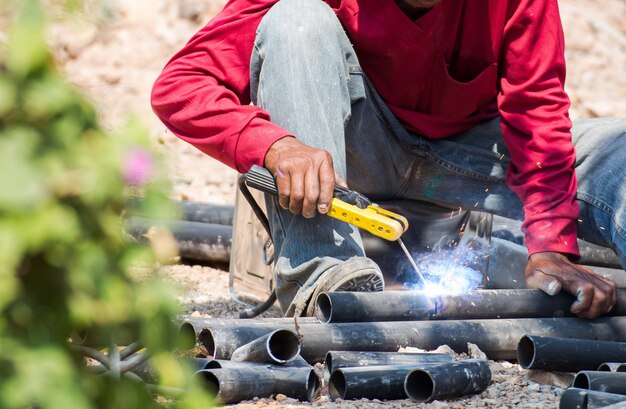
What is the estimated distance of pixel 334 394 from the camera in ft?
7.54

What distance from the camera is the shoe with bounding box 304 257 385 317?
9.02 ft

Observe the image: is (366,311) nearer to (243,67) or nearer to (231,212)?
(243,67)

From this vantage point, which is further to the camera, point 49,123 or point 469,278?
point 469,278

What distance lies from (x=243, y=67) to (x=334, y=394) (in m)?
1.34

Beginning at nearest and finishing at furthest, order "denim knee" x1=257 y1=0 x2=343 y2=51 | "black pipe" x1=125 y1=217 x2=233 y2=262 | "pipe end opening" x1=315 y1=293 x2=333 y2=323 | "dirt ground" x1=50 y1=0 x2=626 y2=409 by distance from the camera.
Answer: "pipe end opening" x1=315 y1=293 x2=333 y2=323, "denim knee" x1=257 y1=0 x2=343 y2=51, "black pipe" x1=125 y1=217 x2=233 y2=262, "dirt ground" x1=50 y1=0 x2=626 y2=409

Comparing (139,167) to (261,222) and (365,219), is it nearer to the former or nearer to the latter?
(365,219)

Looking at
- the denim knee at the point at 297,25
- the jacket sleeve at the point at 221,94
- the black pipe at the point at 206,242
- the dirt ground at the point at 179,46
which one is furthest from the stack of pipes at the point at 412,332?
the dirt ground at the point at 179,46

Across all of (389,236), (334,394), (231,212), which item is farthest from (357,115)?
(231,212)

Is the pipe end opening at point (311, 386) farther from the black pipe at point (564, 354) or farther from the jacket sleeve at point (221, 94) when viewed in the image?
the jacket sleeve at point (221, 94)

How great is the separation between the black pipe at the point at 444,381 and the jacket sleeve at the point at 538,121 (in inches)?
35.1

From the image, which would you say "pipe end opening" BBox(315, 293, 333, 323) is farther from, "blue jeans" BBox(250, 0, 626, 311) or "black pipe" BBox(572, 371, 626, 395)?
"black pipe" BBox(572, 371, 626, 395)

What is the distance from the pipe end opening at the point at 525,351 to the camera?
2.55 metres

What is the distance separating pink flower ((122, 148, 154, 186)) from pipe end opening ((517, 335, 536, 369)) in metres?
1.79

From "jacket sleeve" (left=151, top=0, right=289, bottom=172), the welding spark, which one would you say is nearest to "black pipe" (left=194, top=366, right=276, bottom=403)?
"jacket sleeve" (left=151, top=0, right=289, bottom=172)
